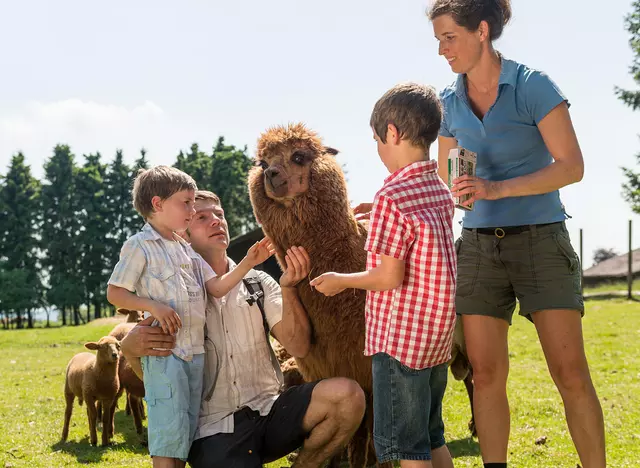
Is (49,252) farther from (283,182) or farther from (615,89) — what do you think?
(283,182)

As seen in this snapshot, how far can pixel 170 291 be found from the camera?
11.5 ft

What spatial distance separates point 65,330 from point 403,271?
21.7 meters

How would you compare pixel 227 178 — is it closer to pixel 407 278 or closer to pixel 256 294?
pixel 256 294

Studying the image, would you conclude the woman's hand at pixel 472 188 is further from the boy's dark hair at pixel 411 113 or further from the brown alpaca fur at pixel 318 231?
the brown alpaca fur at pixel 318 231

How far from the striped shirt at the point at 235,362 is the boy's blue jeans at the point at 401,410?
944mm

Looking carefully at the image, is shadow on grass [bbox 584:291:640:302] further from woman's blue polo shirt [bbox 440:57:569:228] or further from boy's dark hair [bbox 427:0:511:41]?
boy's dark hair [bbox 427:0:511:41]

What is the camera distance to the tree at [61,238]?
42594 millimetres

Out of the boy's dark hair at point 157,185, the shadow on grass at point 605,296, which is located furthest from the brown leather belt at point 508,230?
the shadow on grass at point 605,296

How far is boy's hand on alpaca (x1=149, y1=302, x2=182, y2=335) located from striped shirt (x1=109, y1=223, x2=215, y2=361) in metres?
0.10

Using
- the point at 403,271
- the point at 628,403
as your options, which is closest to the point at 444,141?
the point at 403,271

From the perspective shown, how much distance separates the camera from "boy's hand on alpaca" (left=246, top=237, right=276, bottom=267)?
358 centimetres

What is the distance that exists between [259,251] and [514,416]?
13.8ft

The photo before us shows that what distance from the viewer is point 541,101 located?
3.26 metres

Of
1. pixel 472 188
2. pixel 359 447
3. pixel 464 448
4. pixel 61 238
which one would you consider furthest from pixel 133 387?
pixel 61 238
